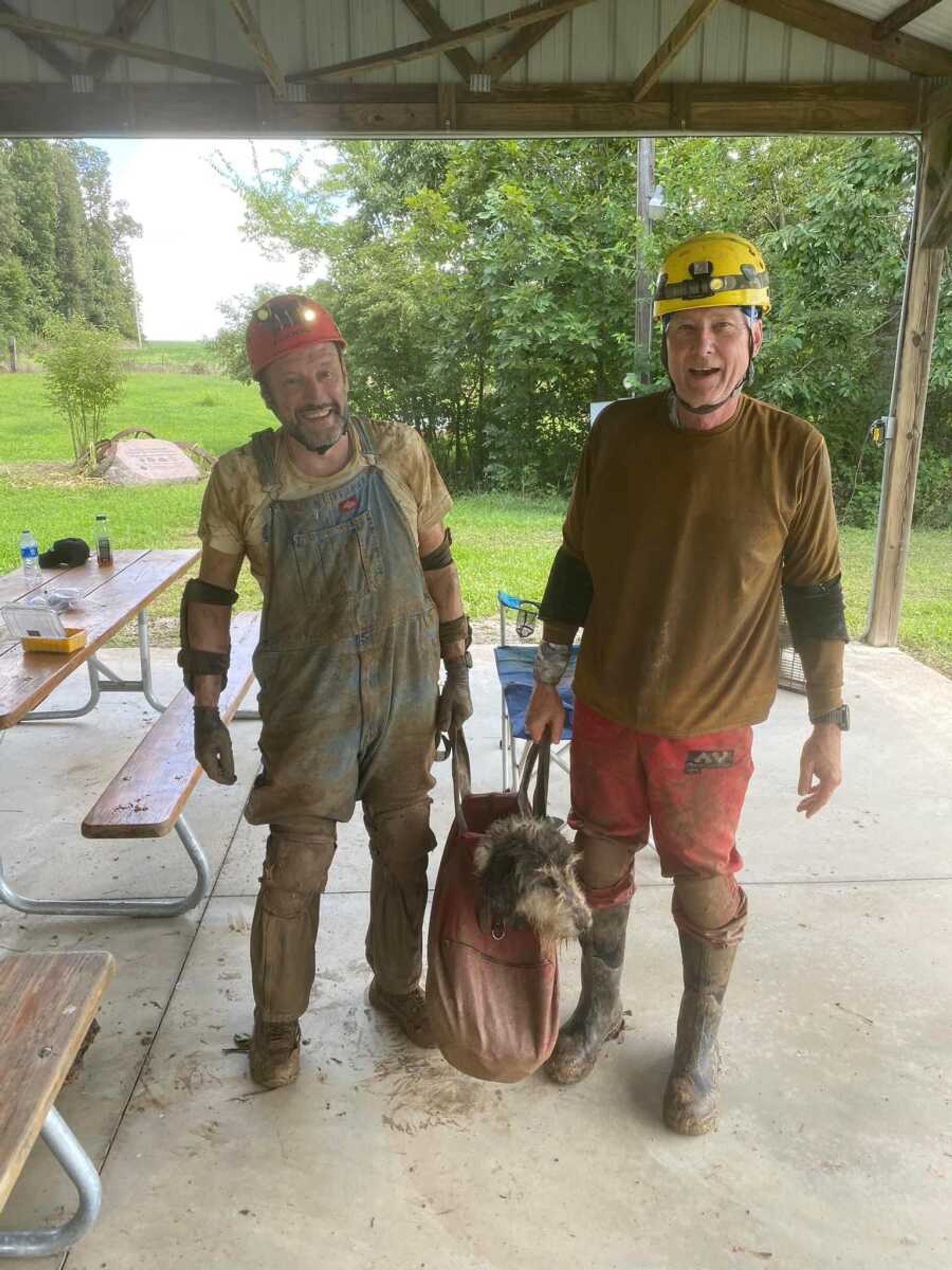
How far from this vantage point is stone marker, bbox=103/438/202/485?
41.9 feet

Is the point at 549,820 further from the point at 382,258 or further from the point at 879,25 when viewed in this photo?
the point at 382,258

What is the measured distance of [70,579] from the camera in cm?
446

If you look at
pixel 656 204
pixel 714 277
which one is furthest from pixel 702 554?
pixel 656 204

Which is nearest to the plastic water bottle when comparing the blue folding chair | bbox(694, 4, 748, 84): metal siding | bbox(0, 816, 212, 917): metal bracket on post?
bbox(0, 816, 212, 917): metal bracket on post

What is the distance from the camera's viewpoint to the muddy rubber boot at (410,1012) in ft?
8.25

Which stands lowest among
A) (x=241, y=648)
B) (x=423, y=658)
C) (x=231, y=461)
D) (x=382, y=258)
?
(x=241, y=648)

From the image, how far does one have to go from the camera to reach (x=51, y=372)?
13305 mm

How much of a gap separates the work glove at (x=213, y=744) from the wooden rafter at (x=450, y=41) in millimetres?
3784

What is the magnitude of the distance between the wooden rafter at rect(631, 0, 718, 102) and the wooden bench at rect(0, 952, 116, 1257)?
4.37 meters

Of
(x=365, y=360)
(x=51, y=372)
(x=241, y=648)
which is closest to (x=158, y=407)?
(x=51, y=372)

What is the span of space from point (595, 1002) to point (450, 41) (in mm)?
4493

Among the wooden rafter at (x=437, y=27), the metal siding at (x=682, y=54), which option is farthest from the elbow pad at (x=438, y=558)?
the metal siding at (x=682, y=54)

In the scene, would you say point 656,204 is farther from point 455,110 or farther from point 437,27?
point 437,27

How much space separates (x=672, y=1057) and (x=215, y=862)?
1.85m
